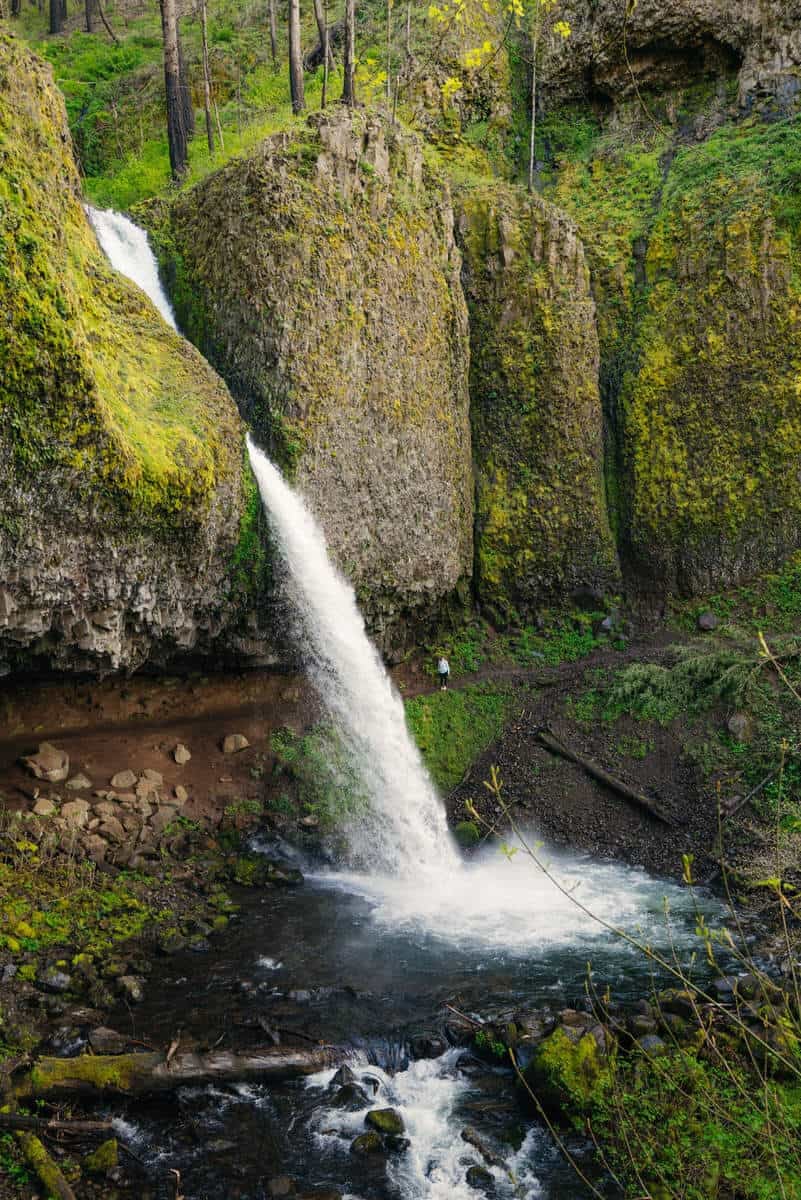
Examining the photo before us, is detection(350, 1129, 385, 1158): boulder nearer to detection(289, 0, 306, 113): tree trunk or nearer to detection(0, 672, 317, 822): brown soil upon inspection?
detection(0, 672, 317, 822): brown soil

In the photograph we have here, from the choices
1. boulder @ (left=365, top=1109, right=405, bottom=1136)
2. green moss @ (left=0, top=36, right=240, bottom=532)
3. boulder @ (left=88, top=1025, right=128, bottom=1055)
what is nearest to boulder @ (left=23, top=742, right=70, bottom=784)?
green moss @ (left=0, top=36, right=240, bottom=532)

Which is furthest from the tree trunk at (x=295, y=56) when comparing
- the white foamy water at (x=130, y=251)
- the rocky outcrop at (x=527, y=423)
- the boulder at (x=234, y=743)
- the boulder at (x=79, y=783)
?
the boulder at (x=79, y=783)

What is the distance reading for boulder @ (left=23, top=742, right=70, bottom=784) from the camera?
1267 cm

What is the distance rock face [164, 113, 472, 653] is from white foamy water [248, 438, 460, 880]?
703 mm

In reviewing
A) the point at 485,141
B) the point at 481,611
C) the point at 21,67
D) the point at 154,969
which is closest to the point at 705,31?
the point at 485,141

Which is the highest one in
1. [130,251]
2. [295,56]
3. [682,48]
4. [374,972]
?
[682,48]

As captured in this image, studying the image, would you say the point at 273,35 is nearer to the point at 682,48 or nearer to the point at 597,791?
the point at 682,48

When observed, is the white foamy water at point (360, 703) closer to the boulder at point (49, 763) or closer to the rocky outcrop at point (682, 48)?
the boulder at point (49, 763)

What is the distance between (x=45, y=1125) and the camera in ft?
22.7

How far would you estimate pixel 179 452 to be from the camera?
11.8 m

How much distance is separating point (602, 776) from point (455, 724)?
3449 millimetres

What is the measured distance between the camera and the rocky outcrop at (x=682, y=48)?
22.6 m

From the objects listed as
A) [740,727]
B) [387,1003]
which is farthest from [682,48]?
[387,1003]

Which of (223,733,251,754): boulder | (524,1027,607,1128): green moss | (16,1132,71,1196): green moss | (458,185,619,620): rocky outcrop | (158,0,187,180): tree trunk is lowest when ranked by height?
Result: (223,733,251,754): boulder
